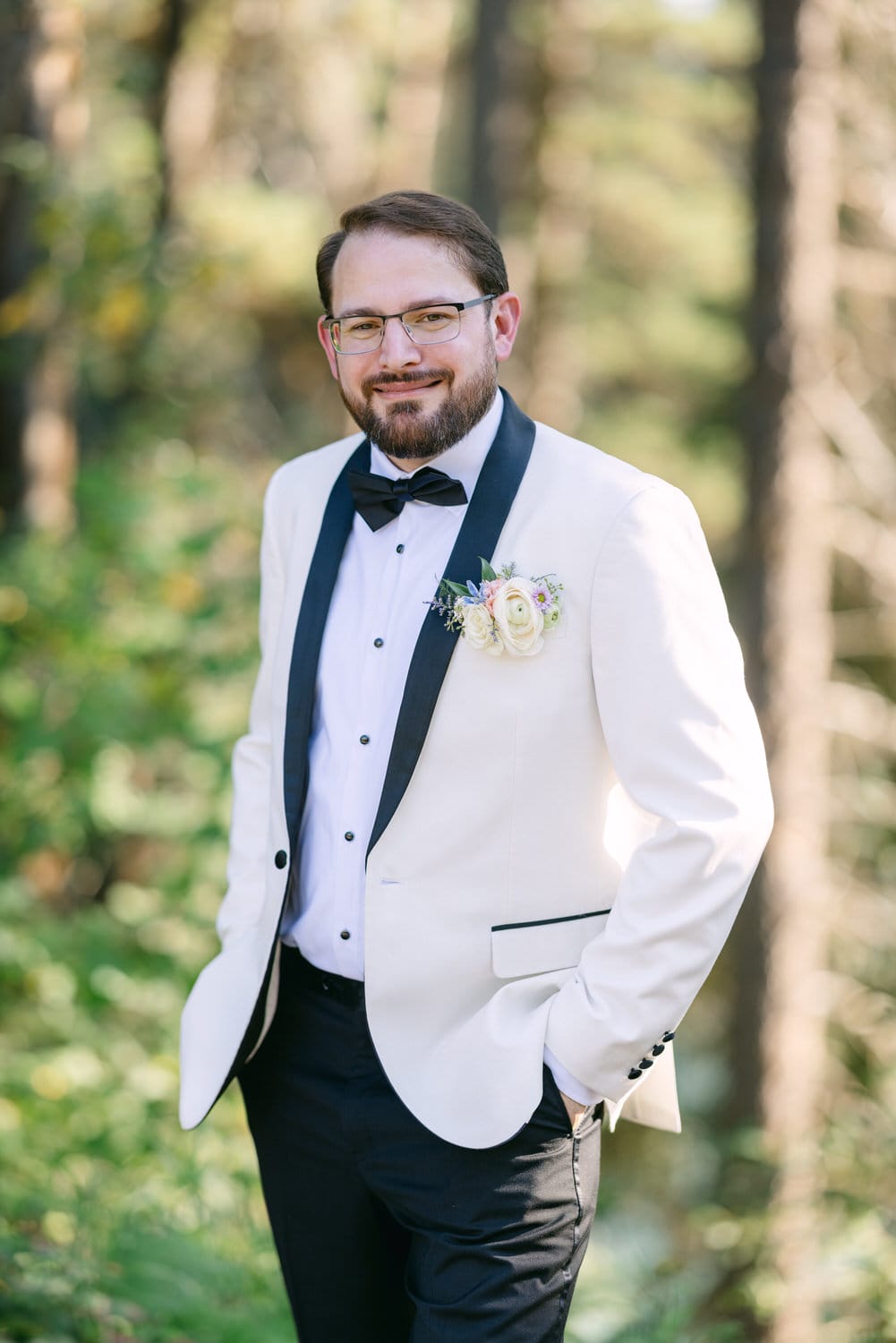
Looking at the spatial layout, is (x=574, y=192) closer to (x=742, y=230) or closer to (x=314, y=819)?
(x=742, y=230)

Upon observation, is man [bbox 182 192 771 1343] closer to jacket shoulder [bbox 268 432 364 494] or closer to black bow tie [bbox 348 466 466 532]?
black bow tie [bbox 348 466 466 532]

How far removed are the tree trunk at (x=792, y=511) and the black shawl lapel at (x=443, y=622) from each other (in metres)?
3.62

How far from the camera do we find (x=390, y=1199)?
6.43 ft

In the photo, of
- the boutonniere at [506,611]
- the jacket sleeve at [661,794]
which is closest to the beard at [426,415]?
the boutonniere at [506,611]

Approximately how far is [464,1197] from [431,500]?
113cm

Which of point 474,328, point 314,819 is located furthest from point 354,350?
point 314,819

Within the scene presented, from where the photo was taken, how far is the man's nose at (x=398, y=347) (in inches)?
76.7

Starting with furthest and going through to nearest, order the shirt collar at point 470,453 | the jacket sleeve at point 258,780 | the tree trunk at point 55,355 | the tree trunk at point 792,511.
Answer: the tree trunk at point 792,511 < the tree trunk at point 55,355 < the jacket sleeve at point 258,780 < the shirt collar at point 470,453

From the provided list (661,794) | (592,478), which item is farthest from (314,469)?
(661,794)

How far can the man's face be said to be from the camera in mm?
1948

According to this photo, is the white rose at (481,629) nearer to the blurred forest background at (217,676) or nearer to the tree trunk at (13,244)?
the blurred forest background at (217,676)

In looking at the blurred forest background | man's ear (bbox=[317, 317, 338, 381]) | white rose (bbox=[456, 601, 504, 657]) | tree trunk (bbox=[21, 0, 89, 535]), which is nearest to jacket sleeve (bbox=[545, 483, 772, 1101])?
white rose (bbox=[456, 601, 504, 657])

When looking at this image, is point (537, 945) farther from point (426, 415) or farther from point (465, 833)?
point (426, 415)

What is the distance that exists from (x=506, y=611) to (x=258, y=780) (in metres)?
0.81
